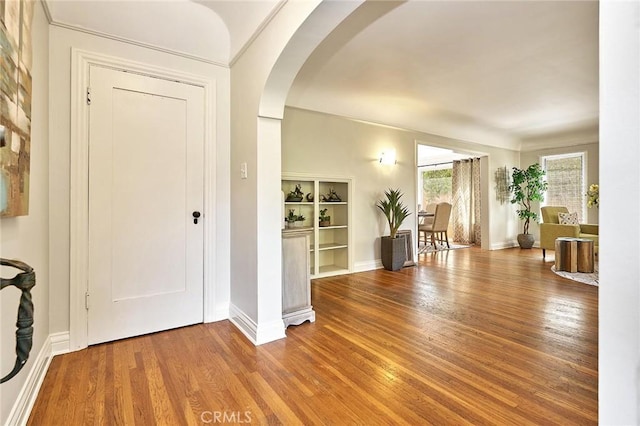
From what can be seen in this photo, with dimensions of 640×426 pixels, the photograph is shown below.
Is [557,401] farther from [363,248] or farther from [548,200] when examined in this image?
[548,200]

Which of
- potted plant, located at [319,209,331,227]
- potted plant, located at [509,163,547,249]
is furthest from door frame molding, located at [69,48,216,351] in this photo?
potted plant, located at [509,163,547,249]

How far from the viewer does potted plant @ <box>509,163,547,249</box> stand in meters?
6.84

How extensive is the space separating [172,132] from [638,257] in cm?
272

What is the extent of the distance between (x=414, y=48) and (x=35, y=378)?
3.71 metres

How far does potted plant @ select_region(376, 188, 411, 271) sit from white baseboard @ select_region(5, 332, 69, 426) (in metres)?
3.84

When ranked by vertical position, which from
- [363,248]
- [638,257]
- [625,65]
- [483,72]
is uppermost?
[483,72]

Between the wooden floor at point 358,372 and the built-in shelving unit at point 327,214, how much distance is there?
1413 mm

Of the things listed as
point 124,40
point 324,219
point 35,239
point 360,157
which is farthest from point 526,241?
point 35,239

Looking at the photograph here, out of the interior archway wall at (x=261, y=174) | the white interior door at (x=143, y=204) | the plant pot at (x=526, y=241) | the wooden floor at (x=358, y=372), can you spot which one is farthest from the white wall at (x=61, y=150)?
the plant pot at (x=526, y=241)

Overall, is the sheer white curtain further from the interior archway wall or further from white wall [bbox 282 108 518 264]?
the interior archway wall

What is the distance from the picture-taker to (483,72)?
355cm


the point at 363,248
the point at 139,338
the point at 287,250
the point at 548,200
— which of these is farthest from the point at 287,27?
the point at 548,200

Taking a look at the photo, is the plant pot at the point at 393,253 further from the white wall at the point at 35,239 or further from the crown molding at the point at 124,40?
the white wall at the point at 35,239

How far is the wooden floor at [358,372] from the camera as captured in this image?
1.51 metres
